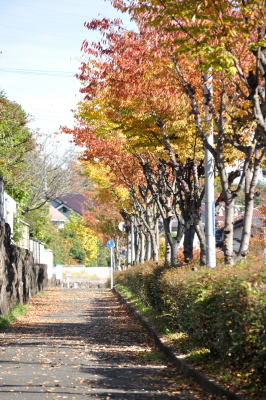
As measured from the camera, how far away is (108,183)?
135 ft

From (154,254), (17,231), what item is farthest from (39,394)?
(17,231)

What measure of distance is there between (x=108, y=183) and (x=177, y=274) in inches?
1014

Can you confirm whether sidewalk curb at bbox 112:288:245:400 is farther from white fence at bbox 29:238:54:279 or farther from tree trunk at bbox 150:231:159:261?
white fence at bbox 29:238:54:279

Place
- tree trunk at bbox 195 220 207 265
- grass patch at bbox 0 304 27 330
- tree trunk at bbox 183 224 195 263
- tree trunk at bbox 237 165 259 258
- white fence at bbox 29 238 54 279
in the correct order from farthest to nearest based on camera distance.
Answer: white fence at bbox 29 238 54 279 < tree trunk at bbox 183 224 195 263 < grass patch at bbox 0 304 27 330 < tree trunk at bbox 195 220 207 265 < tree trunk at bbox 237 165 259 258

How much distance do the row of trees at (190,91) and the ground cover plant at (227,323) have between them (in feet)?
7.08

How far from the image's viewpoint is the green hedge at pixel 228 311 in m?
8.41

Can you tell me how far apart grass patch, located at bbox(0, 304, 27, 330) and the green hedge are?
743 centimetres

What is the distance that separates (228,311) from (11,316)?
1454cm

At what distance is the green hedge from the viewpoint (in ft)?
27.6

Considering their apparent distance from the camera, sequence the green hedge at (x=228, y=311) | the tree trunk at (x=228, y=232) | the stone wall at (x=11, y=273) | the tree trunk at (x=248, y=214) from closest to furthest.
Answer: the green hedge at (x=228, y=311), the tree trunk at (x=248, y=214), the tree trunk at (x=228, y=232), the stone wall at (x=11, y=273)

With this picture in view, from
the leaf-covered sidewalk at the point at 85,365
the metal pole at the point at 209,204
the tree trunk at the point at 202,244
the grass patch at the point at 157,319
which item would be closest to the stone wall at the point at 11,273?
the leaf-covered sidewalk at the point at 85,365

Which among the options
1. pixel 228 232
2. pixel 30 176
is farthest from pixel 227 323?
pixel 30 176

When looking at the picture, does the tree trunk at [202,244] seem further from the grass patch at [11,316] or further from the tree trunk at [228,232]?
the grass patch at [11,316]

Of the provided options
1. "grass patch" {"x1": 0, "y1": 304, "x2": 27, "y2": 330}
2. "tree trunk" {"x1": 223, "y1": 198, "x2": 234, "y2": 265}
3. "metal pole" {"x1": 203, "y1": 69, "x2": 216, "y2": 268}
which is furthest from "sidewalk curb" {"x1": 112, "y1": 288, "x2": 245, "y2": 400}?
"grass patch" {"x1": 0, "y1": 304, "x2": 27, "y2": 330}
